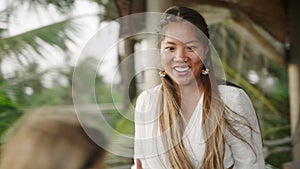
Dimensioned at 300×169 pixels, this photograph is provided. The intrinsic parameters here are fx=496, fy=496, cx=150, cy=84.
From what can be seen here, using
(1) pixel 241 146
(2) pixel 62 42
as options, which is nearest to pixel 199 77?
Answer: (1) pixel 241 146

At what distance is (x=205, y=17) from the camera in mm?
1485

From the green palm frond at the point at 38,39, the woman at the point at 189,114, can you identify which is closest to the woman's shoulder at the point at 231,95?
the woman at the point at 189,114

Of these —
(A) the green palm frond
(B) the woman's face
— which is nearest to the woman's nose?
(B) the woman's face

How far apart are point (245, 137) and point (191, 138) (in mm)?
150

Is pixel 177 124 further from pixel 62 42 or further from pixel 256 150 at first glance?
pixel 62 42

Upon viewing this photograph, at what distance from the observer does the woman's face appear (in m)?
1.29

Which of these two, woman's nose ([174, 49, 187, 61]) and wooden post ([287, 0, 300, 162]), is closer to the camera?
woman's nose ([174, 49, 187, 61])

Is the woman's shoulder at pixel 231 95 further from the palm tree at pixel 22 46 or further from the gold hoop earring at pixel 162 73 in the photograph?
the palm tree at pixel 22 46

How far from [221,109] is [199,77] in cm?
11

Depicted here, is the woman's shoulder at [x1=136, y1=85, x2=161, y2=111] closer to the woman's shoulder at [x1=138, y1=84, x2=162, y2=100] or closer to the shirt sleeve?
the woman's shoulder at [x1=138, y1=84, x2=162, y2=100]

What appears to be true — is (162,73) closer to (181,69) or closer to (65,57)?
(181,69)

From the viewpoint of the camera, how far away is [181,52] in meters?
1.30

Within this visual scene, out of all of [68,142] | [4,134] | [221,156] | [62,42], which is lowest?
[221,156]

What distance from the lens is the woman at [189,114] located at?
1.30 m
